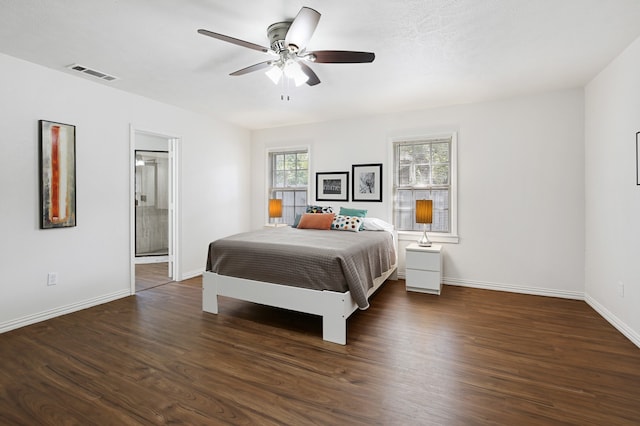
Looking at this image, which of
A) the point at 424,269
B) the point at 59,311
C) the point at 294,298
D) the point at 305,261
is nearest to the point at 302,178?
the point at 424,269

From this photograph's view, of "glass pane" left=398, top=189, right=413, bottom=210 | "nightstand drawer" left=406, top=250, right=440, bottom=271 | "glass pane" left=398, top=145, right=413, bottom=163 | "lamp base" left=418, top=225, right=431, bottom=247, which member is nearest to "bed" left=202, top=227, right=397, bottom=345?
"nightstand drawer" left=406, top=250, right=440, bottom=271

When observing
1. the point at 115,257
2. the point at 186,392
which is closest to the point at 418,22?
the point at 186,392

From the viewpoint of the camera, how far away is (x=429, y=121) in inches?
173

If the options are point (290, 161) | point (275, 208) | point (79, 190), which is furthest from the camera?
point (290, 161)

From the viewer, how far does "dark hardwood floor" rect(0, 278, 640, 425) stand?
1.73m

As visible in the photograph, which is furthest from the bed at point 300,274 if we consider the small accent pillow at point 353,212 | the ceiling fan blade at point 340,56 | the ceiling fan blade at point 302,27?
the ceiling fan blade at point 302,27

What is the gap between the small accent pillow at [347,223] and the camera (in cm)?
419

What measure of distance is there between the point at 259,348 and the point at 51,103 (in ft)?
10.0

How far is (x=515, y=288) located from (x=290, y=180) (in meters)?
3.68

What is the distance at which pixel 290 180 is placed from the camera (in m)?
5.56

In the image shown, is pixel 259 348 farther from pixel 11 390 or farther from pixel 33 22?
pixel 33 22

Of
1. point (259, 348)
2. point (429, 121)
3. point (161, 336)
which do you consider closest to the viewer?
point (259, 348)

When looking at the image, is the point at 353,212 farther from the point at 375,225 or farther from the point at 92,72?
the point at 92,72

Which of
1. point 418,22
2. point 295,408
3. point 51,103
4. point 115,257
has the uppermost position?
point 418,22
